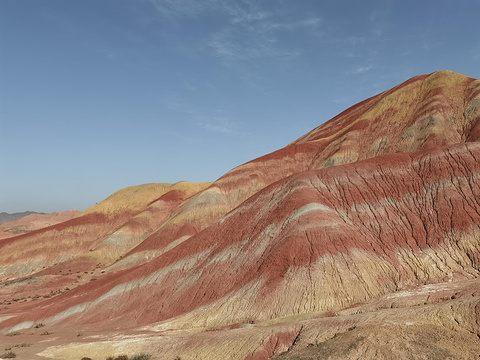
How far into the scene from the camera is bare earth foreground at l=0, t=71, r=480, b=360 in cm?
2114

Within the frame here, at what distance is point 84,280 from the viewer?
76.2 metres

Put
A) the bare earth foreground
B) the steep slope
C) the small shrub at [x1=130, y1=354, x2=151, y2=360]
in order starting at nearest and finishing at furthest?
1. the bare earth foreground
2. the small shrub at [x1=130, y1=354, x2=151, y2=360]
3. the steep slope

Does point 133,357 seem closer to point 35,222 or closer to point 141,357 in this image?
point 141,357

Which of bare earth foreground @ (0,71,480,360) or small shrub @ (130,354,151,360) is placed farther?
small shrub @ (130,354,151,360)

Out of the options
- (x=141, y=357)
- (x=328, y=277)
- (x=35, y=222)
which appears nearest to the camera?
(x=141, y=357)

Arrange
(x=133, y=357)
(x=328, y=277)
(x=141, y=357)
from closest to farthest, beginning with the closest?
1. (x=141, y=357)
2. (x=133, y=357)
3. (x=328, y=277)

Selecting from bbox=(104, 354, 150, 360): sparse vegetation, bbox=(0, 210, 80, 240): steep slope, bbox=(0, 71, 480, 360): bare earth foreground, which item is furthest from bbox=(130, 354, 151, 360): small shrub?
bbox=(0, 210, 80, 240): steep slope

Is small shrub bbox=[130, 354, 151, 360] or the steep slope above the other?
the steep slope

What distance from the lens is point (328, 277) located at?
3381 cm

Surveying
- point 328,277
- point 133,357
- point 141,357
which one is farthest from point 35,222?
point 328,277

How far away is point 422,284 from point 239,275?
742 inches

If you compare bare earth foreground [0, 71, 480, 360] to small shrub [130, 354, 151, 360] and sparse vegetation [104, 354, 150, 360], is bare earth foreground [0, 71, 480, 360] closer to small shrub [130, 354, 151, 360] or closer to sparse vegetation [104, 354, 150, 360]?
sparse vegetation [104, 354, 150, 360]

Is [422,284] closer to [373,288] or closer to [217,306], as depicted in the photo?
[373,288]

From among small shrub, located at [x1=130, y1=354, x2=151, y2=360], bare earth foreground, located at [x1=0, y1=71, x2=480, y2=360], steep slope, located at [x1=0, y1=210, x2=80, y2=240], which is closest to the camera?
bare earth foreground, located at [x1=0, y1=71, x2=480, y2=360]
